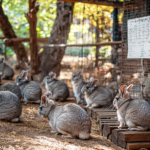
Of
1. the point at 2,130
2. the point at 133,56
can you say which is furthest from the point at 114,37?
the point at 2,130

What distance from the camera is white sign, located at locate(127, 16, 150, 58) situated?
6.13m

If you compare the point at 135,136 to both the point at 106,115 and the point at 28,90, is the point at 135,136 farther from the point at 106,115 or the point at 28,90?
the point at 28,90

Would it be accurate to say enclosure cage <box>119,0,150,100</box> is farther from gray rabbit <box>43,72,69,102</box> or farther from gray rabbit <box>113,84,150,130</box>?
gray rabbit <box>43,72,69,102</box>

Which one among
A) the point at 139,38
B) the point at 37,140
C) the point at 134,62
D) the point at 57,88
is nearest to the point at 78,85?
the point at 57,88

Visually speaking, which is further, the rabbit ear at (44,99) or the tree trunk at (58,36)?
the tree trunk at (58,36)

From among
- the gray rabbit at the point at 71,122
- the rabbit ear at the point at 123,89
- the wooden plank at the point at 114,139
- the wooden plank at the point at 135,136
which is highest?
the rabbit ear at the point at 123,89

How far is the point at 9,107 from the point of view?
5672 millimetres

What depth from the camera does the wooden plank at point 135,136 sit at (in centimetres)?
471

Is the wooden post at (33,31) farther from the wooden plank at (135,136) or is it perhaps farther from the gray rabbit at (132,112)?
the wooden plank at (135,136)

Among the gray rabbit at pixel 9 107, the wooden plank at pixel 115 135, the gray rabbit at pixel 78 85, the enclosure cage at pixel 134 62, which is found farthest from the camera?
the gray rabbit at pixel 78 85

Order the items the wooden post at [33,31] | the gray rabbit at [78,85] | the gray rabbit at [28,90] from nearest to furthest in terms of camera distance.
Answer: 1. the gray rabbit at [28,90]
2. the gray rabbit at [78,85]
3. the wooden post at [33,31]

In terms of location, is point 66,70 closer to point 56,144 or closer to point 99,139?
point 99,139

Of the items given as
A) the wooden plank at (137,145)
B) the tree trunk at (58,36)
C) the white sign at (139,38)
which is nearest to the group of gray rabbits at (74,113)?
the wooden plank at (137,145)

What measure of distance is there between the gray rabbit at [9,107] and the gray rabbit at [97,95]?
2545 millimetres
